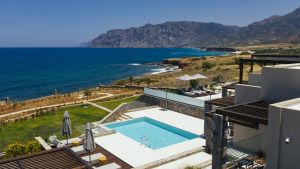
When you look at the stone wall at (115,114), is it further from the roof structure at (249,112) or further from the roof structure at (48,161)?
the roof structure at (249,112)

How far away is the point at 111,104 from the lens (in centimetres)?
2933

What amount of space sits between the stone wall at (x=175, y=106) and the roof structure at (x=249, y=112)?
10926 millimetres

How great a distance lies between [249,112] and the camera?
11461 mm

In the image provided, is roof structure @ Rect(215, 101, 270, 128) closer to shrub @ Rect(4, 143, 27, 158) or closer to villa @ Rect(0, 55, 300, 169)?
villa @ Rect(0, 55, 300, 169)

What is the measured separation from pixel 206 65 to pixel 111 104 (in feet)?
141

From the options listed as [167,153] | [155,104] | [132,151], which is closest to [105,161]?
[132,151]

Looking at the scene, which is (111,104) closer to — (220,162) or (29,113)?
(29,113)

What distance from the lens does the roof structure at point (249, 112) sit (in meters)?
10.5

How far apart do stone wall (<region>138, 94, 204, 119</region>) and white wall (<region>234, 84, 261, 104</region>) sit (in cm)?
856

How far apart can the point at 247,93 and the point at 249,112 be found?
10.0ft

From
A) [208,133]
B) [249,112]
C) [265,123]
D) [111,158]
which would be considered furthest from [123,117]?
[265,123]

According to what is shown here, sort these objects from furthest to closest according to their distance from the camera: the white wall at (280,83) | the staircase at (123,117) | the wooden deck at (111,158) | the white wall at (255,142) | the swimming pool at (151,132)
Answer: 1. the staircase at (123,117)
2. the swimming pool at (151,132)
3. the wooden deck at (111,158)
4. the white wall at (255,142)
5. the white wall at (280,83)

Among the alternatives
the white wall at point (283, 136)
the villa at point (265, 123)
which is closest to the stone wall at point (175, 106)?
the villa at point (265, 123)

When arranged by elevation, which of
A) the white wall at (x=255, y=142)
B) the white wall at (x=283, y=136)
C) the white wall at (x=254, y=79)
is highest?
the white wall at (x=254, y=79)
